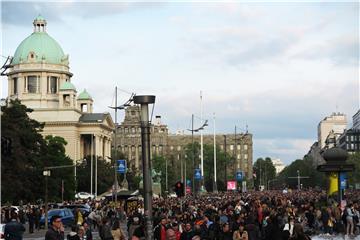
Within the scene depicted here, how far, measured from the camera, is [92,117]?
170500mm

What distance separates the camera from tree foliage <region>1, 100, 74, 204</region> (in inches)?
2766

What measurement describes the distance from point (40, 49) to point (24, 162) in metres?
103

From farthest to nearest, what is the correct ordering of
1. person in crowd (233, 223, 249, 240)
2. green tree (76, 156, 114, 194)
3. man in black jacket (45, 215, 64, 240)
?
green tree (76, 156, 114, 194) → person in crowd (233, 223, 249, 240) → man in black jacket (45, 215, 64, 240)

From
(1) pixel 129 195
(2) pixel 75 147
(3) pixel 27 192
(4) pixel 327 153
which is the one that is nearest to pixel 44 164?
(3) pixel 27 192

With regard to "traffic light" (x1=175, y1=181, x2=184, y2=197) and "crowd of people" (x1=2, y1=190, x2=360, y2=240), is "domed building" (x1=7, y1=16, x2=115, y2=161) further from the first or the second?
"traffic light" (x1=175, y1=181, x2=184, y2=197)

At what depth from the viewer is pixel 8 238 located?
2381 centimetres

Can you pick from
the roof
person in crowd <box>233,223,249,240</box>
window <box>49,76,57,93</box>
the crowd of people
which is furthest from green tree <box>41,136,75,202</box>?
window <box>49,76,57,93</box>

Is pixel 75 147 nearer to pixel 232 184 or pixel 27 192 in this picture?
pixel 232 184

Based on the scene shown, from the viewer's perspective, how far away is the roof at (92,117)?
16825 cm

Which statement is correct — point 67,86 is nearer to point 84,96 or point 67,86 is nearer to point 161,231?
point 84,96

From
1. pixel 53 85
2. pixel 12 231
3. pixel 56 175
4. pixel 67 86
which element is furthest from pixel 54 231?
pixel 53 85

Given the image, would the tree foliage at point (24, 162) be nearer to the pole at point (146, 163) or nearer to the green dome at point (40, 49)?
the pole at point (146, 163)

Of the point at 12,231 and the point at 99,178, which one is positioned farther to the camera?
the point at 99,178

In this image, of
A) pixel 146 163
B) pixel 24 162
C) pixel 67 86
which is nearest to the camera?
pixel 146 163
